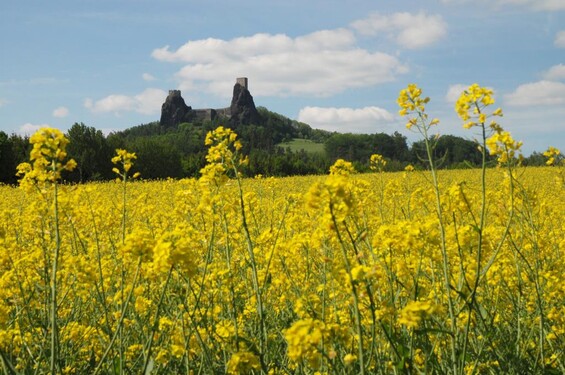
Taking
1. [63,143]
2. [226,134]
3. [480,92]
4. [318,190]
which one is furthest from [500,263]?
[63,143]

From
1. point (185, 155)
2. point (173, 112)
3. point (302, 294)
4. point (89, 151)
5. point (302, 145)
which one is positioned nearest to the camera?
point (302, 294)

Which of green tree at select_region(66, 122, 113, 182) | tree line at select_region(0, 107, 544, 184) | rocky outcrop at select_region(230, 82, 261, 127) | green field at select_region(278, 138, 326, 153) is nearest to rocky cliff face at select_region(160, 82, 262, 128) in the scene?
rocky outcrop at select_region(230, 82, 261, 127)

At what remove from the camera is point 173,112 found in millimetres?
123938

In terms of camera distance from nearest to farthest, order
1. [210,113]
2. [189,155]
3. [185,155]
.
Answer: [189,155] → [185,155] → [210,113]

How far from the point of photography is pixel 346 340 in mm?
1888

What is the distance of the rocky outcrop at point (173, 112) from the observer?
4860 inches

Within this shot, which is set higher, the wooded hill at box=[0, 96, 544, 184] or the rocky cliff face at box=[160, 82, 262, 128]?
the rocky cliff face at box=[160, 82, 262, 128]

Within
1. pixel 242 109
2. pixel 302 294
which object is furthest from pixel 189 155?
pixel 242 109

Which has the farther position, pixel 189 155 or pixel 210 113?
pixel 210 113

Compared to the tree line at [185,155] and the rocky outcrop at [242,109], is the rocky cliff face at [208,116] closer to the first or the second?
the rocky outcrop at [242,109]

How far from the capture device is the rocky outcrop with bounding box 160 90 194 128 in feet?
405

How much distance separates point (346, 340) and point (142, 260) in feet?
2.54

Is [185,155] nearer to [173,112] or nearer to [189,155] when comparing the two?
[189,155]

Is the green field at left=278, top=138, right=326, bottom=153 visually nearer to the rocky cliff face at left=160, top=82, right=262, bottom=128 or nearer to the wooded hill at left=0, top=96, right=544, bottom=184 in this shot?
the rocky cliff face at left=160, top=82, right=262, bottom=128
